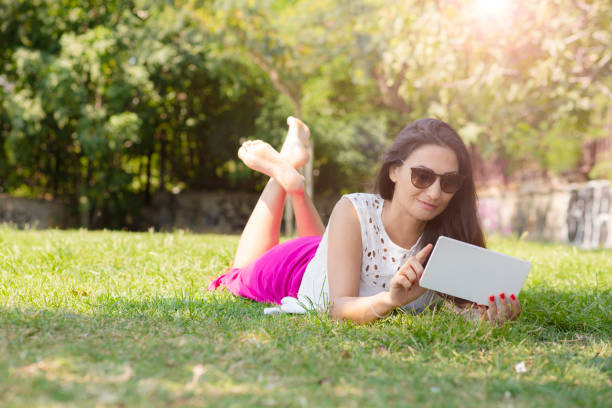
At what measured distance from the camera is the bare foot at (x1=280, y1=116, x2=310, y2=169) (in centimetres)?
417

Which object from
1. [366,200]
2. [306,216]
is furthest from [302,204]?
[366,200]

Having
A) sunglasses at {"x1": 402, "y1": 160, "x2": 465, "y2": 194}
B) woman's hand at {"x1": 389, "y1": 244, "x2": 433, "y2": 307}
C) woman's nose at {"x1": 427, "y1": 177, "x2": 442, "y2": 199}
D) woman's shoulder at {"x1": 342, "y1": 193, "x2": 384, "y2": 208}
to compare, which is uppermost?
sunglasses at {"x1": 402, "y1": 160, "x2": 465, "y2": 194}

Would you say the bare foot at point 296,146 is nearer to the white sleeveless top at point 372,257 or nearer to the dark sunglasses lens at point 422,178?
the white sleeveless top at point 372,257

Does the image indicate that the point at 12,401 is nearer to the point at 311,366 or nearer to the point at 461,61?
the point at 311,366

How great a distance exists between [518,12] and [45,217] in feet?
40.3

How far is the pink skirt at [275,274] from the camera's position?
3.67 meters

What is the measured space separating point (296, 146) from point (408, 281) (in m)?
1.90

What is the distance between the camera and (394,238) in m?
Result: 3.15

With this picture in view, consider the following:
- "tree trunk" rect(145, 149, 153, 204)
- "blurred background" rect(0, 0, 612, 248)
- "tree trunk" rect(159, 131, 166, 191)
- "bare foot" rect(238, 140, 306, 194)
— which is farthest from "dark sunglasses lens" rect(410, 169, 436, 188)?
"tree trunk" rect(159, 131, 166, 191)

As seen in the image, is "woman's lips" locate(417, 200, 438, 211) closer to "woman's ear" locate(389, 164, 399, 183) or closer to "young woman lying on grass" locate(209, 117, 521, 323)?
A: "young woman lying on grass" locate(209, 117, 521, 323)

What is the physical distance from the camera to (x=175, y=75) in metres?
15.7

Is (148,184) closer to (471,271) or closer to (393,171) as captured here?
(393,171)

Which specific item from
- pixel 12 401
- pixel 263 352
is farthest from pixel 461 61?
pixel 12 401

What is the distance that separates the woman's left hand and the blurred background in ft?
19.0
